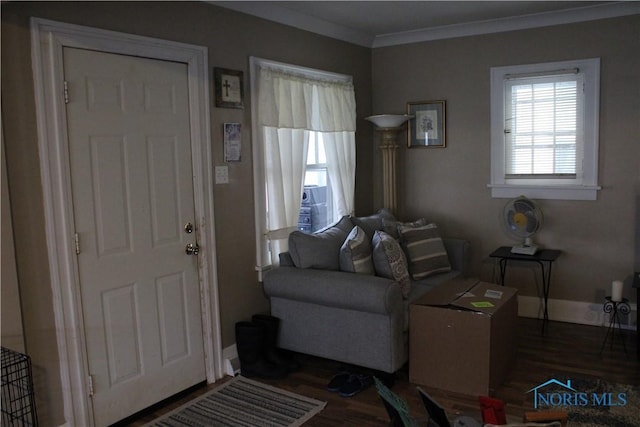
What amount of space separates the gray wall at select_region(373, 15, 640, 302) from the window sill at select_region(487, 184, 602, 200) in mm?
56

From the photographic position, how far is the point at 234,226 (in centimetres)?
362

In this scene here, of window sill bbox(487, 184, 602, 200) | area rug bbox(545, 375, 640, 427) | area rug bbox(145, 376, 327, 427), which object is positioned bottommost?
area rug bbox(145, 376, 327, 427)

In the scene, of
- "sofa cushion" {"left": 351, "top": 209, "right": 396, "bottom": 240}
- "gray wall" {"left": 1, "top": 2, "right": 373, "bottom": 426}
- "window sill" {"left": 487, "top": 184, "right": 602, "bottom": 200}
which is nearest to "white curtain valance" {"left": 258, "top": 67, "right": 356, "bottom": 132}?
"gray wall" {"left": 1, "top": 2, "right": 373, "bottom": 426}

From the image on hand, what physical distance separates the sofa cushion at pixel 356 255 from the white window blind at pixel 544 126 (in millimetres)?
1592

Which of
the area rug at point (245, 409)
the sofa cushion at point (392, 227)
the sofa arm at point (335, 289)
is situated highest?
the sofa cushion at point (392, 227)

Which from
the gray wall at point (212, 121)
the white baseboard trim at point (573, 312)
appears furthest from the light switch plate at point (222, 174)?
the white baseboard trim at point (573, 312)

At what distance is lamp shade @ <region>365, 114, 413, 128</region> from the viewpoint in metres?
4.59

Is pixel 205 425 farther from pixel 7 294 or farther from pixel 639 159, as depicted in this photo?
pixel 639 159

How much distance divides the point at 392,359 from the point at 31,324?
1.90 m

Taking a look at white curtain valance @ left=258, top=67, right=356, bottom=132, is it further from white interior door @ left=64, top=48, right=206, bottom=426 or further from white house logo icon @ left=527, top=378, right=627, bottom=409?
white house logo icon @ left=527, top=378, right=627, bottom=409

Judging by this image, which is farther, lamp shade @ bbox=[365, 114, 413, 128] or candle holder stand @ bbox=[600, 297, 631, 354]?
lamp shade @ bbox=[365, 114, 413, 128]

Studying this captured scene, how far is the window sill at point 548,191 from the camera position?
13.9 ft

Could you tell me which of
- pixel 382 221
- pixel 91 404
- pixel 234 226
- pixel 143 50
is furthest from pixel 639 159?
pixel 91 404

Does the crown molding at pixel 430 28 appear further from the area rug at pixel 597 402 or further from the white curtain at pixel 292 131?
the area rug at pixel 597 402
